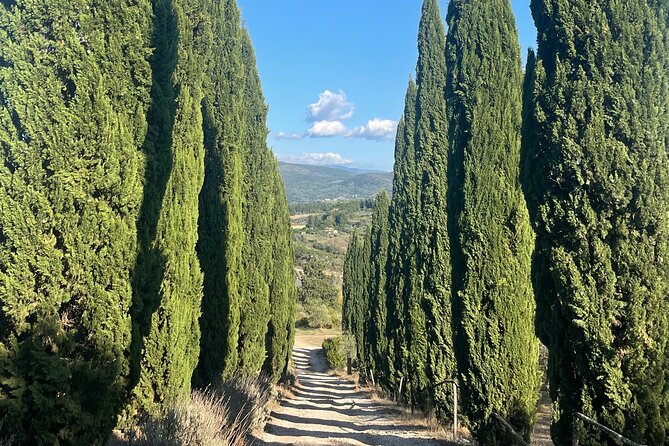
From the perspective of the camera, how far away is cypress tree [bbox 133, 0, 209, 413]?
19.0 ft

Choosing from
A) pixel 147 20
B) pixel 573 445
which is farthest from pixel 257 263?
pixel 573 445

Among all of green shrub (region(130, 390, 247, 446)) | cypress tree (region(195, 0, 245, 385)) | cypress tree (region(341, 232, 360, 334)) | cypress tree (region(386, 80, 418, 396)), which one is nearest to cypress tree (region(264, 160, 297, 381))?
cypress tree (region(386, 80, 418, 396))

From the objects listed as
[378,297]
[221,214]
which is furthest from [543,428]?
[221,214]

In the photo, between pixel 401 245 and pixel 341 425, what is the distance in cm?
597

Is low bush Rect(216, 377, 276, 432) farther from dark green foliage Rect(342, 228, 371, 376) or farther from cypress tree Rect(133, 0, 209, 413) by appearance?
dark green foliage Rect(342, 228, 371, 376)

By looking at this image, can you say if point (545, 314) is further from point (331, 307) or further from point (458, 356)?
point (331, 307)

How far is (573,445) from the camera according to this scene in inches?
184

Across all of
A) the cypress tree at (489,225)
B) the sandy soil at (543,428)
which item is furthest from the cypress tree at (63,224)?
the sandy soil at (543,428)

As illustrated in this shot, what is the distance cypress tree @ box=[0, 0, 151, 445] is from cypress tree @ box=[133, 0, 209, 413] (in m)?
0.80

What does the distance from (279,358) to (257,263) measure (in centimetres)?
523

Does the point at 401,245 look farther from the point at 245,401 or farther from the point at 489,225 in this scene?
the point at 245,401

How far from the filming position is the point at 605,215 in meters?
4.90

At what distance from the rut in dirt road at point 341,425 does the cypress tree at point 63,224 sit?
5151 millimetres

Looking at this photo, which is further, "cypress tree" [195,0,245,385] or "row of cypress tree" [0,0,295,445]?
"cypress tree" [195,0,245,385]
